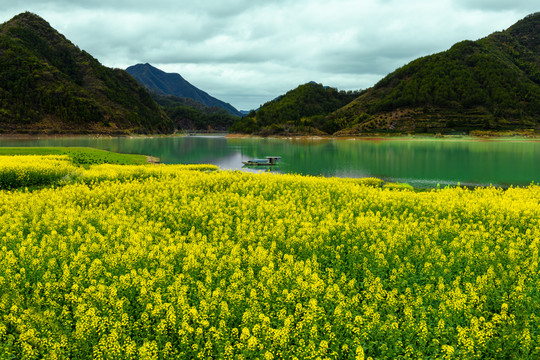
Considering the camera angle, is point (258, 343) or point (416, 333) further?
point (416, 333)

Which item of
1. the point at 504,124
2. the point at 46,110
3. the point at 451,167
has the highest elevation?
the point at 46,110

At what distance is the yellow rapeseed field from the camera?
18.9 feet

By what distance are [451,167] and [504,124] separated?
142024mm

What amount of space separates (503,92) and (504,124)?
115 feet

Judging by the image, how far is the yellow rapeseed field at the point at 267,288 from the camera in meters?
5.75

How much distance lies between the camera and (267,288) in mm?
7156

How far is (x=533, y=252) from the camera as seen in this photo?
9680 mm

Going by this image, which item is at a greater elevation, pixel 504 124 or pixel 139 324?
pixel 504 124

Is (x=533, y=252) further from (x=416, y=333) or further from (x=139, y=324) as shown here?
(x=139, y=324)

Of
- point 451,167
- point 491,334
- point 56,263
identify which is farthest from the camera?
point 451,167

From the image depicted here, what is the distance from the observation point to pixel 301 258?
986cm

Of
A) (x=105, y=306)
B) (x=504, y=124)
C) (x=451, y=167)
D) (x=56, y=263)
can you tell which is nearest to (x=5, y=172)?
(x=56, y=263)

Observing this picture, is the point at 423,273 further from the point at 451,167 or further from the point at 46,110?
the point at 46,110

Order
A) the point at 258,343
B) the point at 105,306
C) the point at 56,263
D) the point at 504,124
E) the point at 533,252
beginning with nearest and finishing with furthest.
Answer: the point at 258,343 < the point at 105,306 < the point at 56,263 < the point at 533,252 < the point at 504,124
